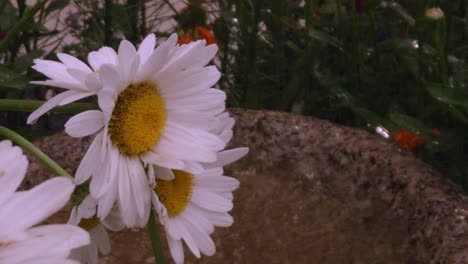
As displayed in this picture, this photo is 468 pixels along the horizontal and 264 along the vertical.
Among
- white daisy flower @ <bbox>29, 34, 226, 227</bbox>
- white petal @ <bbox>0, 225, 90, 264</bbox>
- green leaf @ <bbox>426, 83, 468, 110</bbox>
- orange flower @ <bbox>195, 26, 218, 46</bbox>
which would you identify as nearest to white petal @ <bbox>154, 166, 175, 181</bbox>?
white daisy flower @ <bbox>29, 34, 226, 227</bbox>

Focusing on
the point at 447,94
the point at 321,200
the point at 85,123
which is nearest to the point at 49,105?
the point at 85,123

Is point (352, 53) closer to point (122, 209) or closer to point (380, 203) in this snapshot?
point (380, 203)

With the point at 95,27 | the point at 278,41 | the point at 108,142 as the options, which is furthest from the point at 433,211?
the point at 95,27

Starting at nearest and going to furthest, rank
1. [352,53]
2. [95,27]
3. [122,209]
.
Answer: [122,209] < [352,53] < [95,27]

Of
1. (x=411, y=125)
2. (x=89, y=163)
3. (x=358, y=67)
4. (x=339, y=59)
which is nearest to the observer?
(x=89, y=163)

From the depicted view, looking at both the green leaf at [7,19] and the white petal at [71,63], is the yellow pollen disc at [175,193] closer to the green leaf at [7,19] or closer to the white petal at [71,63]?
the white petal at [71,63]

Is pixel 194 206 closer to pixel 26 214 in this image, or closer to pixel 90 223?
pixel 90 223
